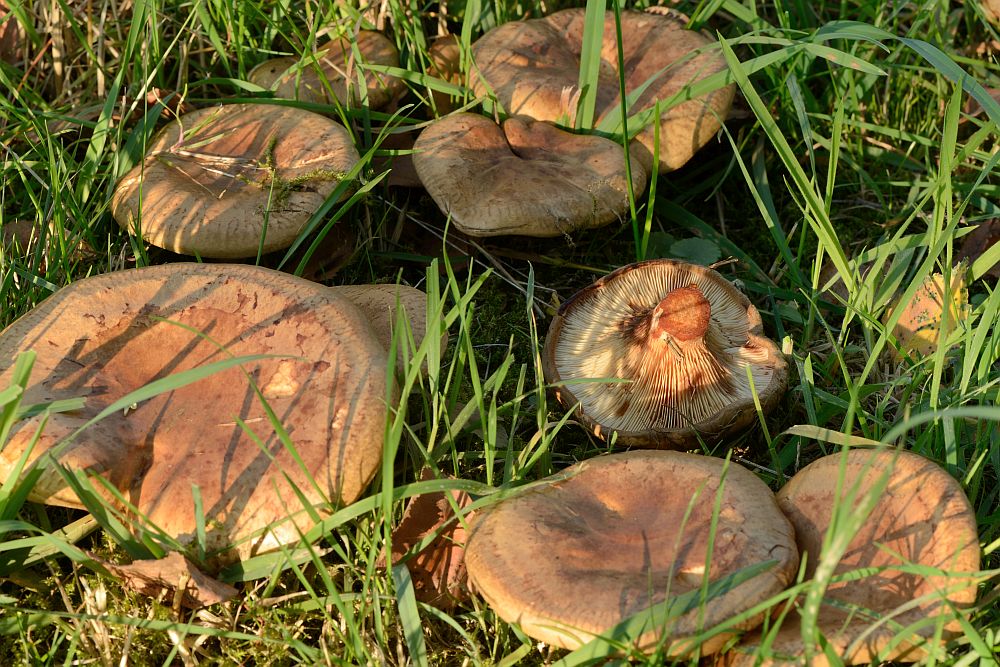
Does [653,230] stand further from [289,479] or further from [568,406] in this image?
[289,479]

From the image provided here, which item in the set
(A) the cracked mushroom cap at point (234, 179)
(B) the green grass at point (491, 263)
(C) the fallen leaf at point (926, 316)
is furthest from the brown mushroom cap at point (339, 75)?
(C) the fallen leaf at point (926, 316)

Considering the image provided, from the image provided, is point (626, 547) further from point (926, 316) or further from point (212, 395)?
point (926, 316)

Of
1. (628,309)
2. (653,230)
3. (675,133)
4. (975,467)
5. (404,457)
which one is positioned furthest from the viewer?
(653,230)

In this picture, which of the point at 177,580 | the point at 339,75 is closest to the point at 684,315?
the point at 177,580

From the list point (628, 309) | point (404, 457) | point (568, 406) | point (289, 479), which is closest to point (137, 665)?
point (289, 479)

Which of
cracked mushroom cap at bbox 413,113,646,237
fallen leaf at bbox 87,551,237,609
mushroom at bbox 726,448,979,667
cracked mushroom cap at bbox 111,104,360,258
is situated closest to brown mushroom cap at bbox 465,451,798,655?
mushroom at bbox 726,448,979,667

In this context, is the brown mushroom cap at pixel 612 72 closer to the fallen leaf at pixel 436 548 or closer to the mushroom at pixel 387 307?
the mushroom at pixel 387 307
